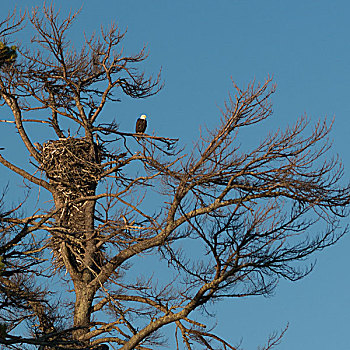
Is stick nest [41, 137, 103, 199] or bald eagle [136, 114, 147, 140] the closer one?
stick nest [41, 137, 103, 199]

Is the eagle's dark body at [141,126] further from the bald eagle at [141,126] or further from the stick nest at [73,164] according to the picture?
the stick nest at [73,164]

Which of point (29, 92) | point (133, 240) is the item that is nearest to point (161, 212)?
point (133, 240)

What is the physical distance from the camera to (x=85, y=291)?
1323 cm

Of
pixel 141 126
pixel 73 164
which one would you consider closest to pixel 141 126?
pixel 141 126

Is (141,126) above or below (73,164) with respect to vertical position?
above

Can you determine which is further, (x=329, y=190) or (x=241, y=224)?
(x=329, y=190)

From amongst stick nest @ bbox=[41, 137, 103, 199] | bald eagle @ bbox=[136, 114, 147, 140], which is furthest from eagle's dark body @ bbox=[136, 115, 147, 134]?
stick nest @ bbox=[41, 137, 103, 199]

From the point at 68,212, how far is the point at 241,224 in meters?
4.68

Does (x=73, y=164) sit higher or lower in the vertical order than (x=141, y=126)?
lower

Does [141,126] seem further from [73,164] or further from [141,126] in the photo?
[73,164]

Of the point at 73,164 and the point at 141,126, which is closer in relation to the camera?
the point at 73,164

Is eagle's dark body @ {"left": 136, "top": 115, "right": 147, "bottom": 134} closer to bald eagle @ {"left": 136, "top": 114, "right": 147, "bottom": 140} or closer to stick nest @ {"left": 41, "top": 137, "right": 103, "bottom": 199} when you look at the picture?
bald eagle @ {"left": 136, "top": 114, "right": 147, "bottom": 140}

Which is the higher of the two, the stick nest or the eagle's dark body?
the eagle's dark body

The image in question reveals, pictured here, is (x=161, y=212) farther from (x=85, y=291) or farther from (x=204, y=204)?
(x=85, y=291)
